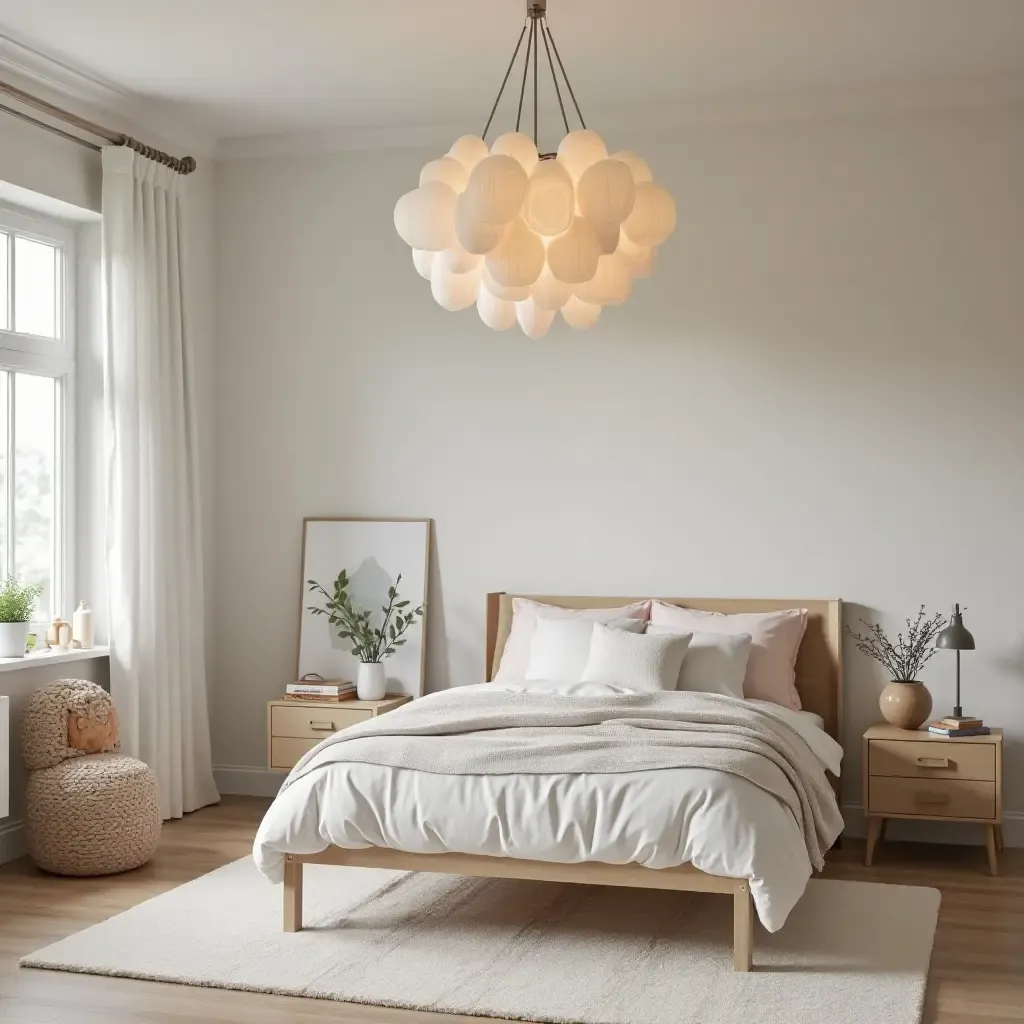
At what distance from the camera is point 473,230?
3479 millimetres

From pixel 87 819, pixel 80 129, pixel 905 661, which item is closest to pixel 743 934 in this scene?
pixel 905 661

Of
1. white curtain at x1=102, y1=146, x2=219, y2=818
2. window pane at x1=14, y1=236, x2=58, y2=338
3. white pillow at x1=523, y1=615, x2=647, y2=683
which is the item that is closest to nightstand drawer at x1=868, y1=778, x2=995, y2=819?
white pillow at x1=523, y1=615, x2=647, y2=683

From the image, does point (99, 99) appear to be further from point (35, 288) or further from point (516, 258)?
point (516, 258)

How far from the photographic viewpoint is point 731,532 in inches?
216

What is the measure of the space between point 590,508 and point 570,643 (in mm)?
759

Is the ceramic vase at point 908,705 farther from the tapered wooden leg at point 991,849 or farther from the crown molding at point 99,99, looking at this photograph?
Result: the crown molding at point 99,99

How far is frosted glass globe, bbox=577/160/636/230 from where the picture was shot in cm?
348

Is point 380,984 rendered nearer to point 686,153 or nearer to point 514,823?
point 514,823

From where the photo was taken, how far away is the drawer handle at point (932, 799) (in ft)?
15.9

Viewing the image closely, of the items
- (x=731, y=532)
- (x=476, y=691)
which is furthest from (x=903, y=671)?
(x=476, y=691)

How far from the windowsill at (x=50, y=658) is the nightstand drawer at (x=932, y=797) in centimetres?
308

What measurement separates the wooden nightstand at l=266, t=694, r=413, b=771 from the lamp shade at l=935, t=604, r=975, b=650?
89.4 inches

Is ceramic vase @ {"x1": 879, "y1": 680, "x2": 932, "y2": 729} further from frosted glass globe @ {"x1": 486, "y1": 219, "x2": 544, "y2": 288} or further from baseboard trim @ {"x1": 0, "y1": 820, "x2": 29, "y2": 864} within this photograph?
baseboard trim @ {"x1": 0, "y1": 820, "x2": 29, "y2": 864}

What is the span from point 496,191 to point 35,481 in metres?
2.77
